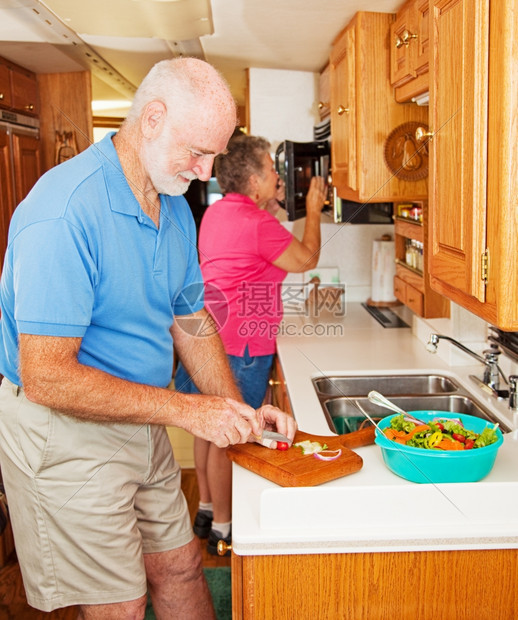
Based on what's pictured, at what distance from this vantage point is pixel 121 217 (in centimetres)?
134

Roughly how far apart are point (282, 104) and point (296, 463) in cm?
237

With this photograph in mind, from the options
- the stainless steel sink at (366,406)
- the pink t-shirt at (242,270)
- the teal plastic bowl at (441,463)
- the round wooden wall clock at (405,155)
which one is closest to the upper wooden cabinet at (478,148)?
the teal plastic bowl at (441,463)

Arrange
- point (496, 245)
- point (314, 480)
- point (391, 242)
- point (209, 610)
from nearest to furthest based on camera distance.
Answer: point (496, 245)
point (314, 480)
point (209, 610)
point (391, 242)

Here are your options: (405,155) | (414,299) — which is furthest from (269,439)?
(414,299)

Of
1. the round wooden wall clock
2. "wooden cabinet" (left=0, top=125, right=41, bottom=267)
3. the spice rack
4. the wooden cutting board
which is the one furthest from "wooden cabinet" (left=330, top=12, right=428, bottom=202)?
"wooden cabinet" (left=0, top=125, right=41, bottom=267)

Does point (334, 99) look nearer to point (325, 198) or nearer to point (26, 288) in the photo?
point (325, 198)

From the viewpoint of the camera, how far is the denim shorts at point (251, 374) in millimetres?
2627

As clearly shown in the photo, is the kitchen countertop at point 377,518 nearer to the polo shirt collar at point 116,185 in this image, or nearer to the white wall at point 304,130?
the polo shirt collar at point 116,185

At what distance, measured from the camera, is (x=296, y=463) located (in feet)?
4.34

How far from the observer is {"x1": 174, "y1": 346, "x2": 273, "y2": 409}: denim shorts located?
103 inches

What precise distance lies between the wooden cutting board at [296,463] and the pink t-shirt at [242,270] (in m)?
1.19

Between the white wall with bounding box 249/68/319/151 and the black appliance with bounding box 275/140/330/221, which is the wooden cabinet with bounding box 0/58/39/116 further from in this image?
the black appliance with bounding box 275/140/330/221

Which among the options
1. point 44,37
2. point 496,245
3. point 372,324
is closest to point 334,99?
point 372,324

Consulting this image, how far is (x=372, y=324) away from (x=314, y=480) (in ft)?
5.48
